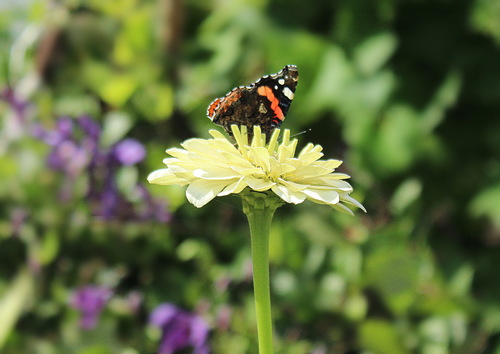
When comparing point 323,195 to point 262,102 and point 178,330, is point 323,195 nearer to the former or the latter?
point 262,102

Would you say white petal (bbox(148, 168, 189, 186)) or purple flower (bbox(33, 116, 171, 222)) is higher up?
purple flower (bbox(33, 116, 171, 222))

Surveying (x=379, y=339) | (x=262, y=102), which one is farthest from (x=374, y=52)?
(x=262, y=102)

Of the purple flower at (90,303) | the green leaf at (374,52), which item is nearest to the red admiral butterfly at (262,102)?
the purple flower at (90,303)

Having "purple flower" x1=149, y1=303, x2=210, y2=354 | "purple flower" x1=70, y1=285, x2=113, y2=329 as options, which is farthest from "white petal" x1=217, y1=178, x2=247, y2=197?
"purple flower" x1=70, y1=285, x2=113, y2=329

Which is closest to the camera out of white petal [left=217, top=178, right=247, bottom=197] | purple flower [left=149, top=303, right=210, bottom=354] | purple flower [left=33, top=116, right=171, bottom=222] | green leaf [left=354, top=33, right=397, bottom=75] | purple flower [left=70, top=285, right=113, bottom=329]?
white petal [left=217, top=178, right=247, bottom=197]

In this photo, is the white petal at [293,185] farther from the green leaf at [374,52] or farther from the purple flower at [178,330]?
the green leaf at [374,52]

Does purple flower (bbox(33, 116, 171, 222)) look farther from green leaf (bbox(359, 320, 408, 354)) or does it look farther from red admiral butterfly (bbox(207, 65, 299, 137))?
red admiral butterfly (bbox(207, 65, 299, 137))
